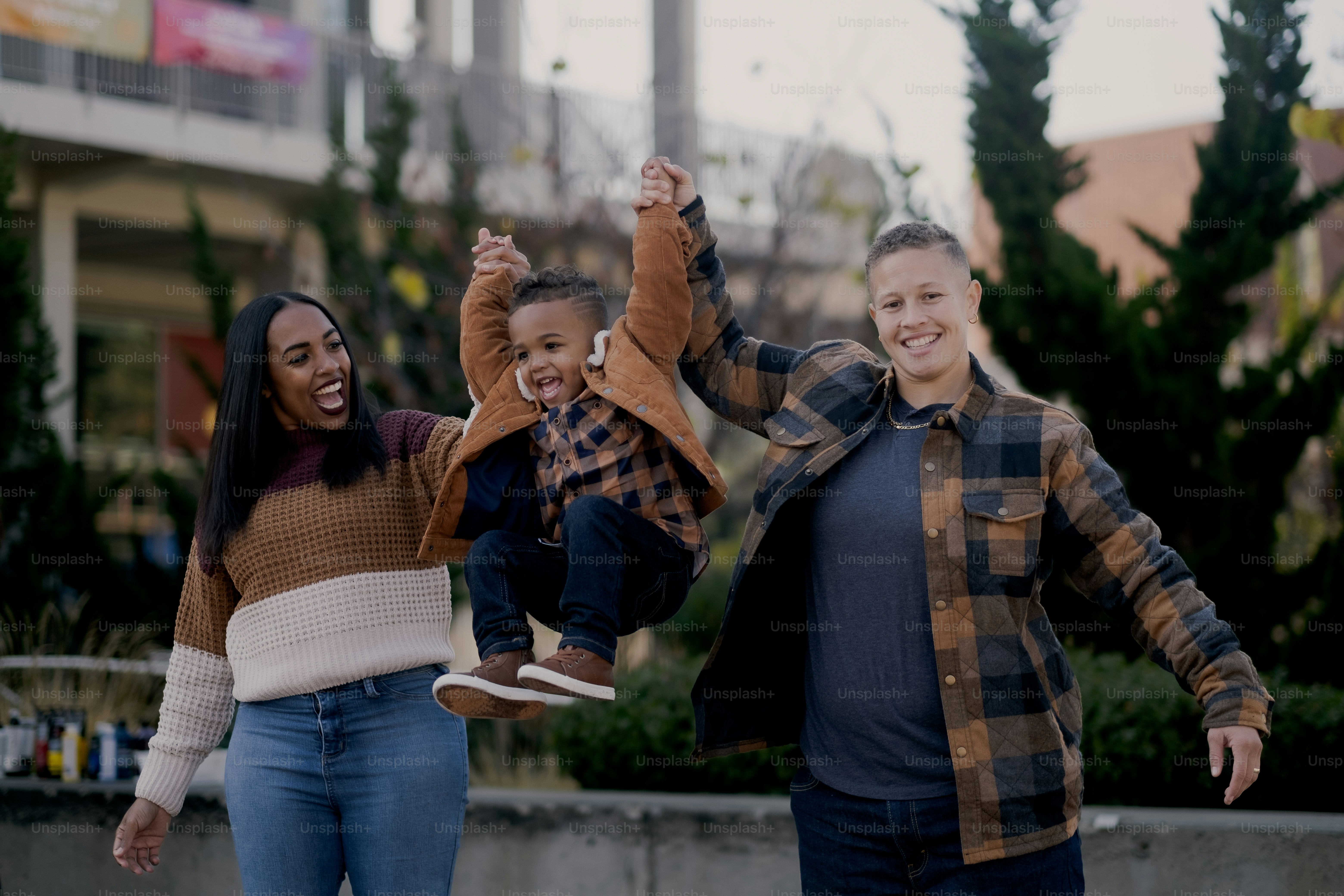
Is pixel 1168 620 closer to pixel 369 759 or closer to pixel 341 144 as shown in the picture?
pixel 369 759

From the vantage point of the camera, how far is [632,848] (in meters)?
4.62

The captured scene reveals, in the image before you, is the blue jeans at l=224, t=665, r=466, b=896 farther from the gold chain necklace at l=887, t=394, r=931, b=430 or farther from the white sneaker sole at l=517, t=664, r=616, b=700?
the gold chain necklace at l=887, t=394, r=931, b=430

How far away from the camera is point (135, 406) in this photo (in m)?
13.2

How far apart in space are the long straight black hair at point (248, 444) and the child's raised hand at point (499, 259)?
1.37ft

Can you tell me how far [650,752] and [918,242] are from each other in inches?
128

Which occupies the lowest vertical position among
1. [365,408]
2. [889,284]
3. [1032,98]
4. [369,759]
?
[369,759]

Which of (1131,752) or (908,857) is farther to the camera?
(1131,752)

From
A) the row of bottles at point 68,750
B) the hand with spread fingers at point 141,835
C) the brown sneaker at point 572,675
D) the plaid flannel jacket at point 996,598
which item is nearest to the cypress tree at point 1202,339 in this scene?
the plaid flannel jacket at point 996,598

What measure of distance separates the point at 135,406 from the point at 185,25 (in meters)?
4.28

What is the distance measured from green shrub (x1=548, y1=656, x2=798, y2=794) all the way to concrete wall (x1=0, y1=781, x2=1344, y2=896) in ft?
0.64

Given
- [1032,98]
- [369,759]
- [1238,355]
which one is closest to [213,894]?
[369,759]

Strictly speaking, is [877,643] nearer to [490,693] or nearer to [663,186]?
Answer: [490,693]

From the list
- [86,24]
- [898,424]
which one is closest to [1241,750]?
[898,424]

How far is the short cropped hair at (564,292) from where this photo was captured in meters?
2.89
